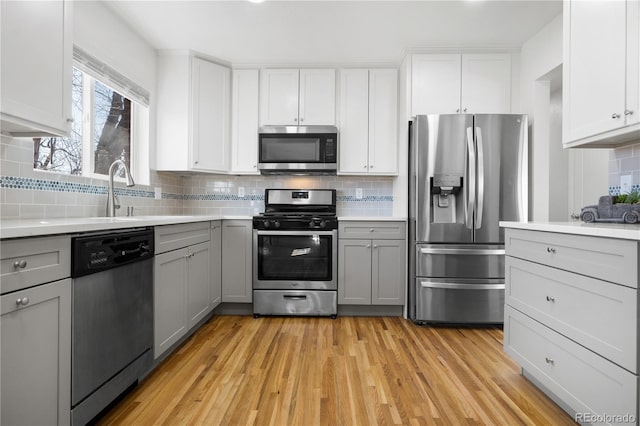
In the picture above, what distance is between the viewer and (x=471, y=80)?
10.3ft

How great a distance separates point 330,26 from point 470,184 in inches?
71.2

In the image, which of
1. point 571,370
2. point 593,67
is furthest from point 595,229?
point 593,67

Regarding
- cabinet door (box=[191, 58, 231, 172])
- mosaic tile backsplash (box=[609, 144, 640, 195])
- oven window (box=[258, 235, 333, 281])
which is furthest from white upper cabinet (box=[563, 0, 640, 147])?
cabinet door (box=[191, 58, 231, 172])

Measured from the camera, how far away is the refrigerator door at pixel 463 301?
9.45ft

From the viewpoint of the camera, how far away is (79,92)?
240 centimetres

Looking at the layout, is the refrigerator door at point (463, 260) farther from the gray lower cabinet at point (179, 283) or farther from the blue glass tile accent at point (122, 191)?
the gray lower cabinet at point (179, 283)

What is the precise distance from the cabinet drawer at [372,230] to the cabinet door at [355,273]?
0.08 metres

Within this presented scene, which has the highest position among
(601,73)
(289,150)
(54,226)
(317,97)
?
(317,97)

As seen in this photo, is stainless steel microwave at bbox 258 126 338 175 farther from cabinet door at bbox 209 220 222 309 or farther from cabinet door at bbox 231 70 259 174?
cabinet door at bbox 209 220 222 309

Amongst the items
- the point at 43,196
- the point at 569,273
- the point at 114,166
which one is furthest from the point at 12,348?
the point at 569,273

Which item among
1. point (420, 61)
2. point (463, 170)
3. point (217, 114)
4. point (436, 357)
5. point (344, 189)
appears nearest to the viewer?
point (436, 357)

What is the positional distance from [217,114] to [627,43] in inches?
126

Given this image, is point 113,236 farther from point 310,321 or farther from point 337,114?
point 337,114

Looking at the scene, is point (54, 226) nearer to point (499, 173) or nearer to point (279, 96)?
point (279, 96)
